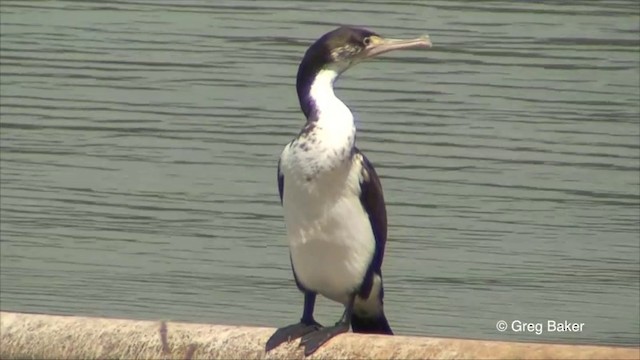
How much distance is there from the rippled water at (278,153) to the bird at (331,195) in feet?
3.11

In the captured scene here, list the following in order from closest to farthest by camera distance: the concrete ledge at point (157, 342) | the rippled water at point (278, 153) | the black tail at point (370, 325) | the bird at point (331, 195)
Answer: the concrete ledge at point (157, 342) < the bird at point (331, 195) < the black tail at point (370, 325) < the rippled water at point (278, 153)

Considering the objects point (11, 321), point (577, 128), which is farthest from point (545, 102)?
point (11, 321)

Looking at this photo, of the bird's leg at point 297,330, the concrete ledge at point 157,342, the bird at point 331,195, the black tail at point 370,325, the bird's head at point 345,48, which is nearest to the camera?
the concrete ledge at point 157,342

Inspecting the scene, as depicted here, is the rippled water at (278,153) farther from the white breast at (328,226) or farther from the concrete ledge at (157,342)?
the concrete ledge at (157,342)

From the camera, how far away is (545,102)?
14.7 feet

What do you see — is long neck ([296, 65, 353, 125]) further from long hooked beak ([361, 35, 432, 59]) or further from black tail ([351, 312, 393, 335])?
black tail ([351, 312, 393, 335])

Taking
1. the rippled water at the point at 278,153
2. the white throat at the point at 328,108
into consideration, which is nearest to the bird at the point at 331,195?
the white throat at the point at 328,108

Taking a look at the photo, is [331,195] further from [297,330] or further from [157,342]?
[157,342]

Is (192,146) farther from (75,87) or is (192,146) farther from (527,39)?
(527,39)

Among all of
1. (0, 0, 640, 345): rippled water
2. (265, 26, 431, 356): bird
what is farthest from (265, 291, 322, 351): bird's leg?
(0, 0, 640, 345): rippled water

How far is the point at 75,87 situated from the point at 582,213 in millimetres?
1561

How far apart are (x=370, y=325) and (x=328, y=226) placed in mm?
363

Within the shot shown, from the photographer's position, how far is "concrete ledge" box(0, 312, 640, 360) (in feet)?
10.1

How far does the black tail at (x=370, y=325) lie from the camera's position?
3.72 m
